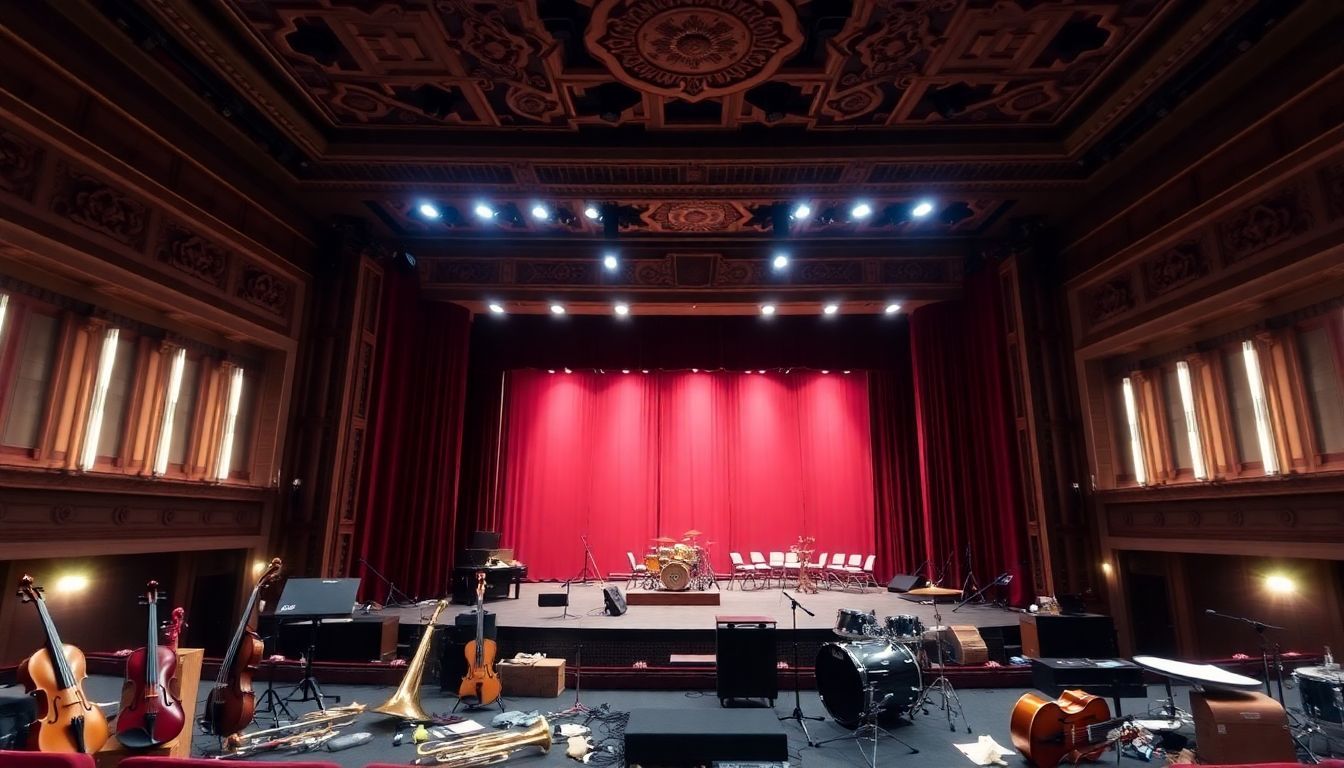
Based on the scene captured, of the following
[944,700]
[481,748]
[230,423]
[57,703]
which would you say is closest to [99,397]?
[230,423]

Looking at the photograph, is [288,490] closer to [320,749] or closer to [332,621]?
[332,621]

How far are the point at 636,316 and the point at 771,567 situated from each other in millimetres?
4983

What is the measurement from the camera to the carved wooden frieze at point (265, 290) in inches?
296

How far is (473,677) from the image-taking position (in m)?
5.13

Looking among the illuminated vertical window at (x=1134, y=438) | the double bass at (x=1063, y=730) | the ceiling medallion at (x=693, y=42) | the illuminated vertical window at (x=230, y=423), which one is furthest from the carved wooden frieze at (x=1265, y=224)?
the illuminated vertical window at (x=230, y=423)

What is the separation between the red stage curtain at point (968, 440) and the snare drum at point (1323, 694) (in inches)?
164

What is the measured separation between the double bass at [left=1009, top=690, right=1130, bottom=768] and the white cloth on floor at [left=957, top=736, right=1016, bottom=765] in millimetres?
155

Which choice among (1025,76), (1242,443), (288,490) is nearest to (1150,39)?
(1025,76)

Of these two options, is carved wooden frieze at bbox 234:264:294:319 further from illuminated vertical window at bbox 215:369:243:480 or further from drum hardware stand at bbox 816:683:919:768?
drum hardware stand at bbox 816:683:919:768

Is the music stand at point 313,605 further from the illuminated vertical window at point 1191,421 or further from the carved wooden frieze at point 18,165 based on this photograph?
the illuminated vertical window at point 1191,421

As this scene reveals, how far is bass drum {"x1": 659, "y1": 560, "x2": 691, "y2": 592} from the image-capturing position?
30.2 ft

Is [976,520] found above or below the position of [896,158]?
below

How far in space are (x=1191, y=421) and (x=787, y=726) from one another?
229 inches

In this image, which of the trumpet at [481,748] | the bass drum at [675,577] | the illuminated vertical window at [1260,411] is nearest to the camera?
the trumpet at [481,748]
